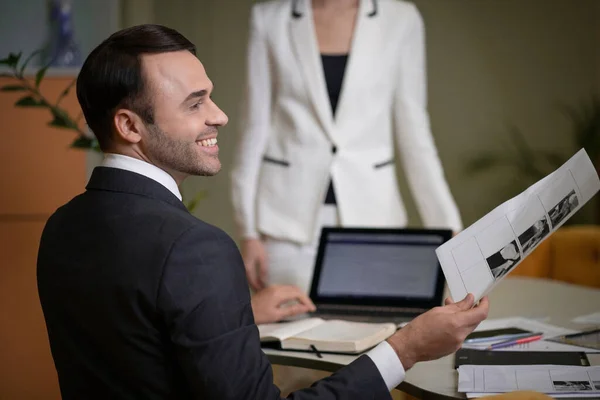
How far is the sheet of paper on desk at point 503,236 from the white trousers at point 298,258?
4.19 feet

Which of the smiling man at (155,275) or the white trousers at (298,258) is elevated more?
the smiling man at (155,275)

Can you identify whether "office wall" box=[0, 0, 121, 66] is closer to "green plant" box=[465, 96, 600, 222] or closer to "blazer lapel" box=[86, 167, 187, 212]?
"blazer lapel" box=[86, 167, 187, 212]

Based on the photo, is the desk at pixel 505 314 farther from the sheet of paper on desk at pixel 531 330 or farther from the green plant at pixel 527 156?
the green plant at pixel 527 156

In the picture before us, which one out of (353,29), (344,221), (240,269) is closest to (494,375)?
(240,269)

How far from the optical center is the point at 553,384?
4.80ft

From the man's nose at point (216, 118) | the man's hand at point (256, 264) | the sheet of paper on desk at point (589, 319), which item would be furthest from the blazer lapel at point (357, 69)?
the man's nose at point (216, 118)

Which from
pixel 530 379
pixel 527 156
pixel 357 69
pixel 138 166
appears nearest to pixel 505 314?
pixel 530 379

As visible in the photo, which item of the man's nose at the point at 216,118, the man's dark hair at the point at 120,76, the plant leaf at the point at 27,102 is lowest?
the plant leaf at the point at 27,102

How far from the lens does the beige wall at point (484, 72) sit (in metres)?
5.50

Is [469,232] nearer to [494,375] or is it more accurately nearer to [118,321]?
[494,375]

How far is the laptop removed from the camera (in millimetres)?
2178

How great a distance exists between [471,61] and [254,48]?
9.90ft

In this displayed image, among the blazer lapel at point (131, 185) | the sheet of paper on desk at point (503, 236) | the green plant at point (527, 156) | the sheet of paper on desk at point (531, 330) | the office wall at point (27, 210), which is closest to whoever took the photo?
the blazer lapel at point (131, 185)

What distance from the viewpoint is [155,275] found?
1256 mm
